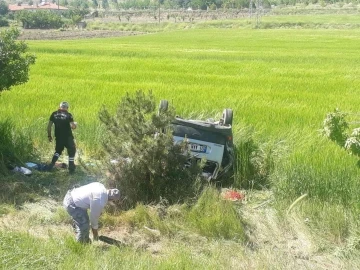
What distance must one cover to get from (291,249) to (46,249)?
6.92ft

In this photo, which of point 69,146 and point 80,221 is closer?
point 80,221

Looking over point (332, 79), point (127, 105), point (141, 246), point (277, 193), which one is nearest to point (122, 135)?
point (127, 105)

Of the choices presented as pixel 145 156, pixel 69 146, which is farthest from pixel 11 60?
pixel 145 156

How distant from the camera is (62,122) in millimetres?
6641

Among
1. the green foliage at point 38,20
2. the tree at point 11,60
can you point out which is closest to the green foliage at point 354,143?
the tree at point 11,60

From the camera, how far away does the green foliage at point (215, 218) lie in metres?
5.18

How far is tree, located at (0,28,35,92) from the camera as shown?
664 centimetres

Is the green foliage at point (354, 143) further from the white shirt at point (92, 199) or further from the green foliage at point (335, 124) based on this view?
the white shirt at point (92, 199)

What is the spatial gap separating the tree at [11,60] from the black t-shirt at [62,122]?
67 centimetres

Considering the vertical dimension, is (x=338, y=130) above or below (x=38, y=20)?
above

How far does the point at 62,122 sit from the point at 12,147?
2.92ft

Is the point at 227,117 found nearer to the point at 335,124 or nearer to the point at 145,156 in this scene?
the point at 145,156

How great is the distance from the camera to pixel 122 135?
224 inches

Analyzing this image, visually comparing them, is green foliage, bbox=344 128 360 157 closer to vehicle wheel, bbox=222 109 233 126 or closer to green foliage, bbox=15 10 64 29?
vehicle wheel, bbox=222 109 233 126
